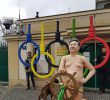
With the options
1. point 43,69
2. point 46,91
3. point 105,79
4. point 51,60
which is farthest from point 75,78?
point 43,69

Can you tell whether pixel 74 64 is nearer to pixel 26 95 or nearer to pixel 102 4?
pixel 26 95

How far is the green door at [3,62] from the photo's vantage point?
732 inches

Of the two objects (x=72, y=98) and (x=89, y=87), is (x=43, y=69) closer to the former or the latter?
(x=89, y=87)

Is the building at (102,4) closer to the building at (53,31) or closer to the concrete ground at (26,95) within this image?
the building at (53,31)

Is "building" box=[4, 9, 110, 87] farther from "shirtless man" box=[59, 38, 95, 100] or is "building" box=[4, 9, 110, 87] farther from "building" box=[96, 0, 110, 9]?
"shirtless man" box=[59, 38, 95, 100]

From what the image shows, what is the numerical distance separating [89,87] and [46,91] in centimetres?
866

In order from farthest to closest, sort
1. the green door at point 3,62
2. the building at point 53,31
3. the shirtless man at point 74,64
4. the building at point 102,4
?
the green door at point 3,62
the building at point 102,4
the building at point 53,31
the shirtless man at point 74,64

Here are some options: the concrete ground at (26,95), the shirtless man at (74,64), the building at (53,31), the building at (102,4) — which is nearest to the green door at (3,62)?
the building at (53,31)

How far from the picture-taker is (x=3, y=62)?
1872 centimetres

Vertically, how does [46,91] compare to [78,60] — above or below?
below

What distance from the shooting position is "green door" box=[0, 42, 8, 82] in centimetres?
1859

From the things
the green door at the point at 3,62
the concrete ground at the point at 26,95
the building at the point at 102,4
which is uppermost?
the building at the point at 102,4

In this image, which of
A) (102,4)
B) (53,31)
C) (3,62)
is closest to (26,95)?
(53,31)

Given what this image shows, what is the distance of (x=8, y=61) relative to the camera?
17.3m
